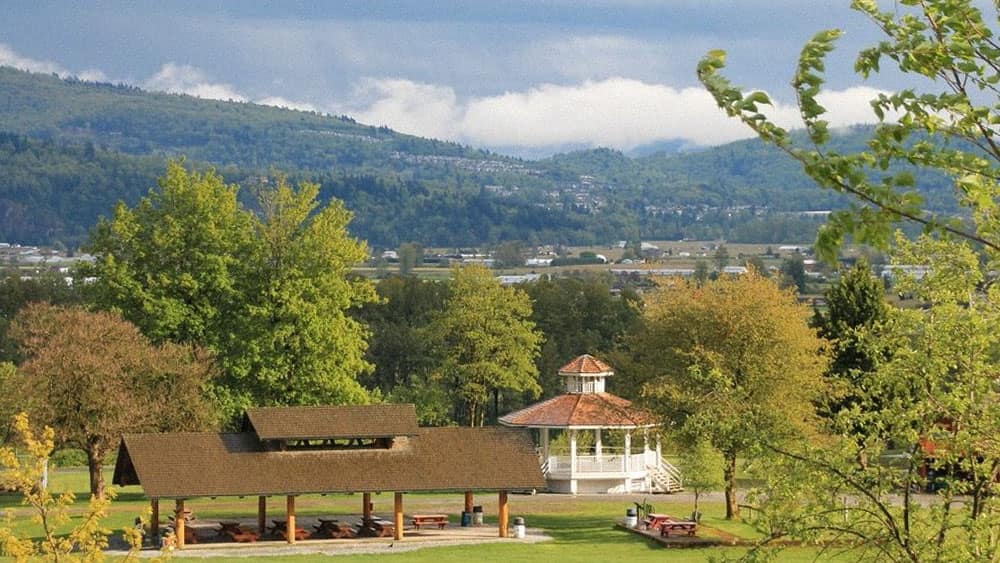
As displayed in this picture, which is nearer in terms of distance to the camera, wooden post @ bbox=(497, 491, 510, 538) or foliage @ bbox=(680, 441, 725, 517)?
wooden post @ bbox=(497, 491, 510, 538)

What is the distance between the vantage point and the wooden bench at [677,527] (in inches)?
1699

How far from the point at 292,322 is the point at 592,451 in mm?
13167

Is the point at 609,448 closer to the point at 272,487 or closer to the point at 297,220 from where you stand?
the point at 297,220

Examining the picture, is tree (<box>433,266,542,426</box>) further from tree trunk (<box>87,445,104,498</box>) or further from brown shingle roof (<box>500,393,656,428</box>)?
tree trunk (<box>87,445,104,498</box>)

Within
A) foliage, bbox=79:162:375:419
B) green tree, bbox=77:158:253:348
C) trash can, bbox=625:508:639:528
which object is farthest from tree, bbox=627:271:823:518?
green tree, bbox=77:158:253:348

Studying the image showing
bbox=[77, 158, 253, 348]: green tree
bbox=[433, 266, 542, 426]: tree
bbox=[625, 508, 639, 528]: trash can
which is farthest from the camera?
bbox=[433, 266, 542, 426]: tree

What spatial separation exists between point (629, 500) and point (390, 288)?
39.3m

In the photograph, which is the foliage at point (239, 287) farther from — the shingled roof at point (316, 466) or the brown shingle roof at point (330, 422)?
the shingled roof at point (316, 466)

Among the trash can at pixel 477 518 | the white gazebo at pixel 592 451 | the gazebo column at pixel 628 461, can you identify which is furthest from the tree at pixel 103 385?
the gazebo column at pixel 628 461

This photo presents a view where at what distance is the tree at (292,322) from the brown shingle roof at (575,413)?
6728 millimetres

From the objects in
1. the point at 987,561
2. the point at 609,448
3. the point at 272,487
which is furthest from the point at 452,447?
the point at 987,561

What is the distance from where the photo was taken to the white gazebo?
57.5 m

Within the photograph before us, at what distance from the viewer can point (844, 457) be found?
17.7 meters

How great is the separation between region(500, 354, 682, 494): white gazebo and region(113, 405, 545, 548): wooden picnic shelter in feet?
35.7
